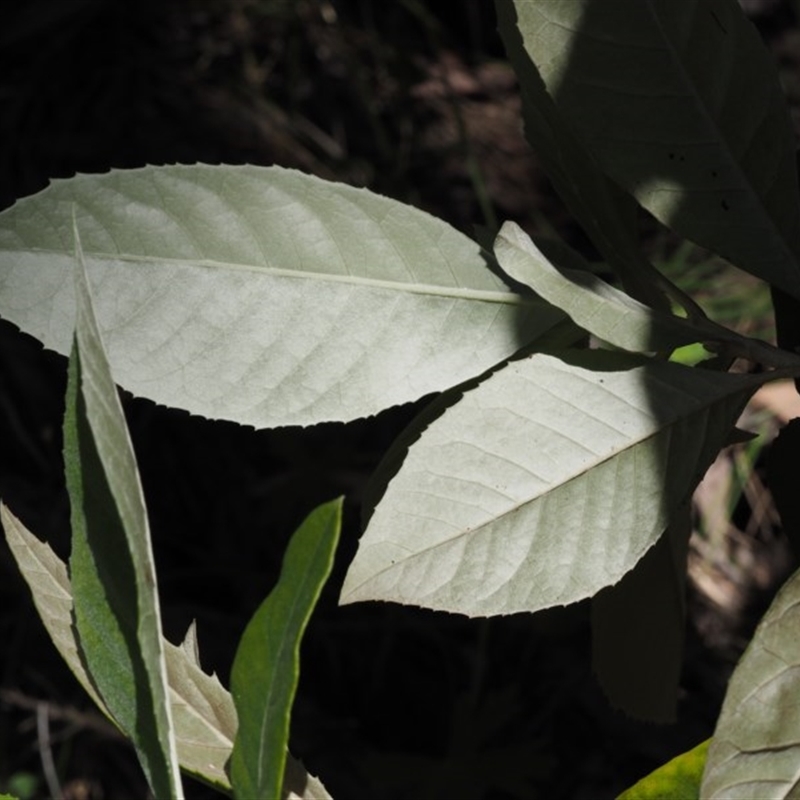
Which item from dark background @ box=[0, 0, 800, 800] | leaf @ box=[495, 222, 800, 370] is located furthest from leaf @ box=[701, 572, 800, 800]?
dark background @ box=[0, 0, 800, 800]

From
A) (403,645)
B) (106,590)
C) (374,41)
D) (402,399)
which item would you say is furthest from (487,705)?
(374,41)

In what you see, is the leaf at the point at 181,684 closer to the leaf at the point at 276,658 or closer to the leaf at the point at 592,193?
the leaf at the point at 276,658

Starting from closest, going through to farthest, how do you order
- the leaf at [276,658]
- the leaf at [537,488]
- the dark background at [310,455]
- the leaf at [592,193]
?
the leaf at [276,658], the leaf at [537,488], the leaf at [592,193], the dark background at [310,455]

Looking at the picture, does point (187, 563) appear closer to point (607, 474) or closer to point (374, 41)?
point (374, 41)

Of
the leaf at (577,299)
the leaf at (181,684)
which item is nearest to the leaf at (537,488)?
the leaf at (577,299)

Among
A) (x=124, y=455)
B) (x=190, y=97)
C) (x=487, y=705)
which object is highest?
(x=124, y=455)

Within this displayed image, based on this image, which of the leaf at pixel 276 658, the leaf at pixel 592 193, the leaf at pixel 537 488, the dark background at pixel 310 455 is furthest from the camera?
the dark background at pixel 310 455
